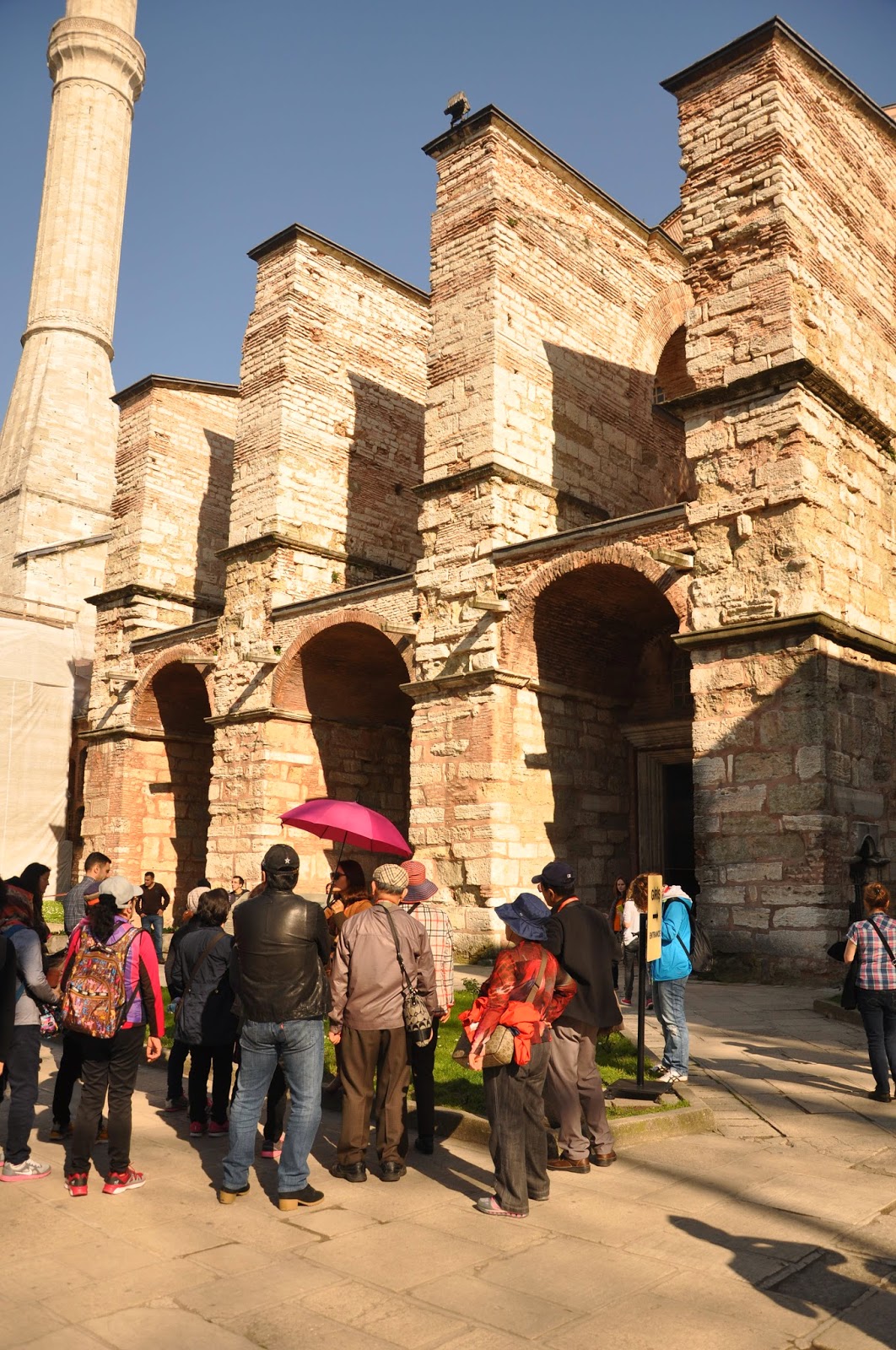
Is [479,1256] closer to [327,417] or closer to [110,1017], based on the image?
[110,1017]

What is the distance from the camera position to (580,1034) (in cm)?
451

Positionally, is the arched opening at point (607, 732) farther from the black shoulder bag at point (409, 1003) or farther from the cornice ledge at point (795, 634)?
the black shoulder bag at point (409, 1003)

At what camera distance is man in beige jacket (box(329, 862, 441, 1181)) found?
4.42 meters

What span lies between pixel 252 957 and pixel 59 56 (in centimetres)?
4087

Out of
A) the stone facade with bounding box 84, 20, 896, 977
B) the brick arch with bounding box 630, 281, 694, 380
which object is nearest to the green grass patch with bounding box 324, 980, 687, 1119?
the stone facade with bounding box 84, 20, 896, 977

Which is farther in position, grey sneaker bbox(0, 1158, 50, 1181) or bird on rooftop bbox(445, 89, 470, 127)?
bird on rooftop bbox(445, 89, 470, 127)

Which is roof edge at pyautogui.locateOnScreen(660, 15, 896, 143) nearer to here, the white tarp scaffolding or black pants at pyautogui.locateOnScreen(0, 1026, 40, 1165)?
black pants at pyautogui.locateOnScreen(0, 1026, 40, 1165)

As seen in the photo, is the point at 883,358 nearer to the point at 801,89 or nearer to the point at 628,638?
the point at 801,89

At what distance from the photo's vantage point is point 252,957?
4207 mm

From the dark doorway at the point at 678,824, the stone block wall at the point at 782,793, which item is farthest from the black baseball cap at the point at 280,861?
the dark doorway at the point at 678,824

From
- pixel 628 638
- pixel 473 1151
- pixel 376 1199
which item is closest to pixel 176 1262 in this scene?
pixel 376 1199

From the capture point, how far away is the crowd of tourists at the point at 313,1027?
4031 millimetres

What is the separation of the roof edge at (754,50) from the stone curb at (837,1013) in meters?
10.0

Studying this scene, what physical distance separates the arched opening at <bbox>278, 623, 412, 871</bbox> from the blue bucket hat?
10.4 meters
